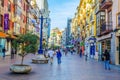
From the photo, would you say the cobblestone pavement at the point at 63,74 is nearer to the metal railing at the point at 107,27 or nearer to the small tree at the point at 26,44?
the small tree at the point at 26,44

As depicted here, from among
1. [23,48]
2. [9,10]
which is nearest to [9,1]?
[9,10]

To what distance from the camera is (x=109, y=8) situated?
36531 mm

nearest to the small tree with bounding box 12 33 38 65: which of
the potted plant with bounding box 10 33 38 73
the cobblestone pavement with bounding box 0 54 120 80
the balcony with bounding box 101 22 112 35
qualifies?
the potted plant with bounding box 10 33 38 73

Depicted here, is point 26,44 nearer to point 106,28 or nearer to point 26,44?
point 26,44

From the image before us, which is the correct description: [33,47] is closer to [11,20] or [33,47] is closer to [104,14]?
[104,14]

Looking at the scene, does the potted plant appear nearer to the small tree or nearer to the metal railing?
the small tree

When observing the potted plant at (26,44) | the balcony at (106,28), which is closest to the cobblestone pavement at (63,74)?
the potted plant at (26,44)

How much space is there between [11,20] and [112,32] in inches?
1164

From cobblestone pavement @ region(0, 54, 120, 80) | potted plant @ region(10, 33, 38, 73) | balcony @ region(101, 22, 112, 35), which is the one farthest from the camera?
balcony @ region(101, 22, 112, 35)

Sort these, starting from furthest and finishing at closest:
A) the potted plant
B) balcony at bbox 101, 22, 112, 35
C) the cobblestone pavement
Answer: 1. balcony at bbox 101, 22, 112, 35
2. the potted plant
3. the cobblestone pavement

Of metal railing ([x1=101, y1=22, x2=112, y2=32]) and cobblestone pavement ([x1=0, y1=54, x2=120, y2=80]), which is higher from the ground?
metal railing ([x1=101, y1=22, x2=112, y2=32])

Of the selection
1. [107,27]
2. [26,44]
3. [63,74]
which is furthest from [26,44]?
[107,27]

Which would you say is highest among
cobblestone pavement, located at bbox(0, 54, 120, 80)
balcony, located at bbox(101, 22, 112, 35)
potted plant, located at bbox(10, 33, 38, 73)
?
balcony, located at bbox(101, 22, 112, 35)

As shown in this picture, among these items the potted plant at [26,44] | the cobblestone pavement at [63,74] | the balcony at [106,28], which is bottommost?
the cobblestone pavement at [63,74]
